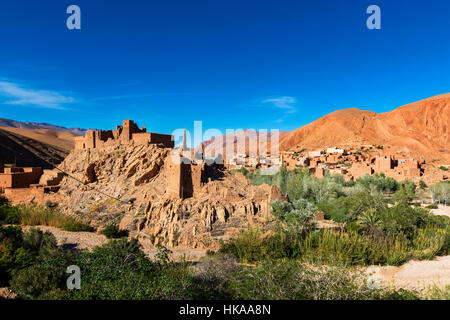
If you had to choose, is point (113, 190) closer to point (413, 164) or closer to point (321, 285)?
point (321, 285)

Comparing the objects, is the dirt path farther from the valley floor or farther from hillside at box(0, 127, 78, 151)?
hillside at box(0, 127, 78, 151)

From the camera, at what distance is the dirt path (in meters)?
9.01

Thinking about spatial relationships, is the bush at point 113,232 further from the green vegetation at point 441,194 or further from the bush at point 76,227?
the green vegetation at point 441,194

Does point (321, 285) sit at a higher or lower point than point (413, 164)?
lower

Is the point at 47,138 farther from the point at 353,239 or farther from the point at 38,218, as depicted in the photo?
the point at 353,239

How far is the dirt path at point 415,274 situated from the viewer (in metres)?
9.01

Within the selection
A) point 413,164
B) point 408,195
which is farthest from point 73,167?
point 413,164

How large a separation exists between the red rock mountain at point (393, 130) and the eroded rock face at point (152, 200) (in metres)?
65.2

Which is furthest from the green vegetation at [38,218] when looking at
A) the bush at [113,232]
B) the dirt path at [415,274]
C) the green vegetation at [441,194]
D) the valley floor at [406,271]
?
the green vegetation at [441,194]

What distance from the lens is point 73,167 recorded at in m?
22.2

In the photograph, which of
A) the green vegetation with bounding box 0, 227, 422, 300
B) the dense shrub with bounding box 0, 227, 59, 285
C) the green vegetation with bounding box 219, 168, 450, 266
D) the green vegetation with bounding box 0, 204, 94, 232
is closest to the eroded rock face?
the green vegetation with bounding box 0, 204, 94, 232

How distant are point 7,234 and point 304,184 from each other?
23.1 m

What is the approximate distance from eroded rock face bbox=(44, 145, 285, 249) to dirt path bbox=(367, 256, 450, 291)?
632cm

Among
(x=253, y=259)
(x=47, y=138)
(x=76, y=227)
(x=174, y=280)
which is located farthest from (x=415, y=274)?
(x=47, y=138)
